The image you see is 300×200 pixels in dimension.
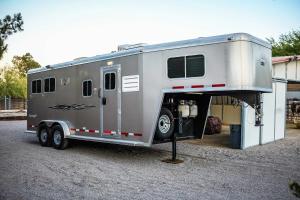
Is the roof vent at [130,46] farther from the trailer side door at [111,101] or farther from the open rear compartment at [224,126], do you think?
the open rear compartment at [224,126]

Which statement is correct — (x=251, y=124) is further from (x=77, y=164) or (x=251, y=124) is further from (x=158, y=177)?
(x=77, y=164)

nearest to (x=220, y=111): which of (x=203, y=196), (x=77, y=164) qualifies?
(x=77, y=164)

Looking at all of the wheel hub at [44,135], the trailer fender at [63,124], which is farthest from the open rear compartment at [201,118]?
the wheel hub at [44,135]

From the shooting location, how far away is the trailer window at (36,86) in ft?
38.2

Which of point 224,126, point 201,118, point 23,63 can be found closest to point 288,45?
point 224,126

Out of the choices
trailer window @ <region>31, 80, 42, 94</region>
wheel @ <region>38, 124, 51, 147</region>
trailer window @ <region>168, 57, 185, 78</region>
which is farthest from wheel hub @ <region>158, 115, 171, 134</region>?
trailer window @ <region>31, 80, 42, 94</region>

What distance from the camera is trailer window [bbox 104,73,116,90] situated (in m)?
8.48

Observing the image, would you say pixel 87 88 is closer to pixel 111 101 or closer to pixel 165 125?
pixel 111 101

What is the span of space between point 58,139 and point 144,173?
14.9 feet

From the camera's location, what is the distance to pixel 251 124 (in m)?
11.0

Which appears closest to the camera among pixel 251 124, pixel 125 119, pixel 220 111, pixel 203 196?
pixel 203 196

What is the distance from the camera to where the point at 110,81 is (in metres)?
8.61

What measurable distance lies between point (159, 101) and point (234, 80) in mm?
1876

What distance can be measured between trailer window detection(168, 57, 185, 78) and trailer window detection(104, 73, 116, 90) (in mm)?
1828
